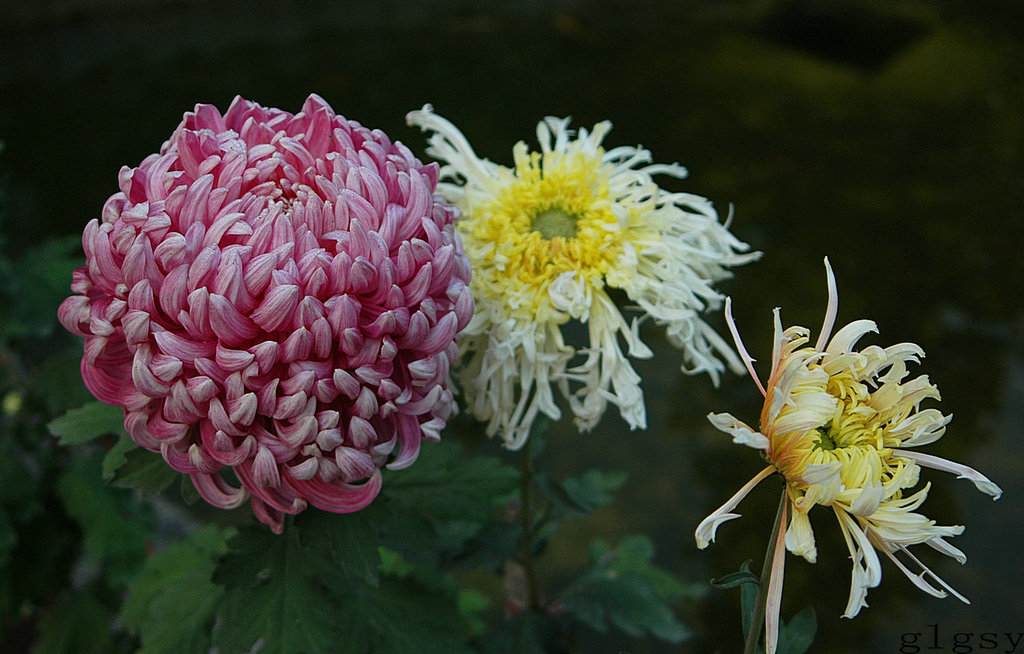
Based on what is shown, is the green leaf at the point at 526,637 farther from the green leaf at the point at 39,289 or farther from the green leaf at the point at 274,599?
the green leaf at the point at 39,289

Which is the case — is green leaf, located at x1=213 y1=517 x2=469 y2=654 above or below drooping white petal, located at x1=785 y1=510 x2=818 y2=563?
below

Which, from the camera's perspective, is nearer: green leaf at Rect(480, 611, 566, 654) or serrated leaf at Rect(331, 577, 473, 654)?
serrated leaf at Rect(331, 577, 473, 654)

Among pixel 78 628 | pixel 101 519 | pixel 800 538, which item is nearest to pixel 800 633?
pixel 800 538

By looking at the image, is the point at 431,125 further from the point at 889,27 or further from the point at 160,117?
the point at 889,27

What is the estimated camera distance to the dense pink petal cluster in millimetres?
525

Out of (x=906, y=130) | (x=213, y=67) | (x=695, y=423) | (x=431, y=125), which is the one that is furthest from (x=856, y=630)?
(x=213, y=67)

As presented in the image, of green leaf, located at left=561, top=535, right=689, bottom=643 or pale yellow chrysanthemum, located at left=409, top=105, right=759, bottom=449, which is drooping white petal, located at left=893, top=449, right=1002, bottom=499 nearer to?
pale yellow chrysanthemum, located at left=409, top=105, right=759, bottom=449

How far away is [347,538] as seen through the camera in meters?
0.64

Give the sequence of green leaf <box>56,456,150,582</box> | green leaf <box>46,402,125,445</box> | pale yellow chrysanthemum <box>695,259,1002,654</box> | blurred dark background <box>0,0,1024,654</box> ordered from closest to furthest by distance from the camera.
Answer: pale yellow chrysanthemum <box>695,259,1002,654</box>, green leaf <box>46,402,125,445</box>, green leaf <box>56,456,150,582</box>, blurred dark background <box>0,0,1024,654</box>

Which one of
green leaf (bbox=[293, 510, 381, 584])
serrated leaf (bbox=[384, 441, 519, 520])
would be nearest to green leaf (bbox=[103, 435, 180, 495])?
green leaf (bbox=[293, 510, 381, 584])

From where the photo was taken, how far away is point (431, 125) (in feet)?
2.53

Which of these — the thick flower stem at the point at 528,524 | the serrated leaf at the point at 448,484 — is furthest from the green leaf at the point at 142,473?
the thick flower stem at the point at 528,524

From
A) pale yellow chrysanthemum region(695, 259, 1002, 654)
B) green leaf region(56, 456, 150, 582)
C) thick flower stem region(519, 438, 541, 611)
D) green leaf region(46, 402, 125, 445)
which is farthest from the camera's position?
green leaf region(56, 456, 150, 582)

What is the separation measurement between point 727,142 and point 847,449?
6.49 ft
